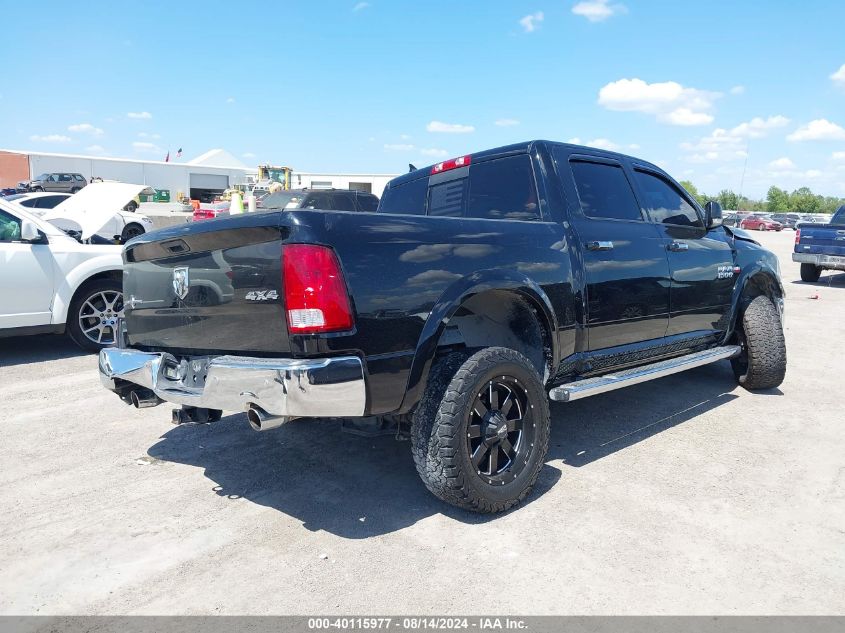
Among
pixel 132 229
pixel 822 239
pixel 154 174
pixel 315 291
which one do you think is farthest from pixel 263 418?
pixel 154 174

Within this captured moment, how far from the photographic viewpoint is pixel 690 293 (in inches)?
178

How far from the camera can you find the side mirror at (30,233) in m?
5.90

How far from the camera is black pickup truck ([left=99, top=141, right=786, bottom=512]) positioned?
101 inches

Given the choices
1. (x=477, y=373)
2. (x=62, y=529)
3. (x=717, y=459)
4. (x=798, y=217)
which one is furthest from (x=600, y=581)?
(x=798, y=217)

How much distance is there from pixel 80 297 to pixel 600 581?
5862 mm

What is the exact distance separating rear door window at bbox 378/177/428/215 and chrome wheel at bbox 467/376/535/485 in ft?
6.70

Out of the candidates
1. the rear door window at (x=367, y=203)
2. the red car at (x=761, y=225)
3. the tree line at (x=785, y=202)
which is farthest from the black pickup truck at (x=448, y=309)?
the tree line at (x=785, y=202)

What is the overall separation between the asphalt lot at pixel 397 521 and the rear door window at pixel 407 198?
1.87m

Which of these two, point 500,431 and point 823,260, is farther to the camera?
point 823,260

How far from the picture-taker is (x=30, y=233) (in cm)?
592

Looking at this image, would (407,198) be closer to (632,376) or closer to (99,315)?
(632,376)

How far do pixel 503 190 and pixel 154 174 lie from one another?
57.5 metres

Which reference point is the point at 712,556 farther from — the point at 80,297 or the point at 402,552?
the point at 80,297

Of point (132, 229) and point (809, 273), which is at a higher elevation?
point (132, 229)
